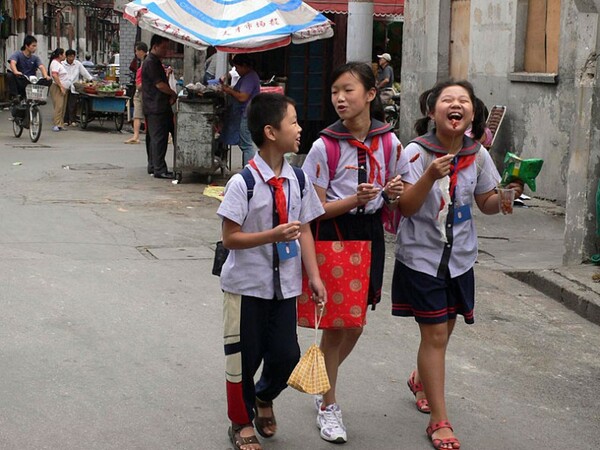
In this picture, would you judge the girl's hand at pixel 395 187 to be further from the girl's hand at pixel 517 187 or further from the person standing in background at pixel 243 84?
the person standing in background at pixel 243 84

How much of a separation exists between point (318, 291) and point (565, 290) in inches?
A: 159

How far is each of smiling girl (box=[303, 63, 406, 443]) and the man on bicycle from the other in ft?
53.8

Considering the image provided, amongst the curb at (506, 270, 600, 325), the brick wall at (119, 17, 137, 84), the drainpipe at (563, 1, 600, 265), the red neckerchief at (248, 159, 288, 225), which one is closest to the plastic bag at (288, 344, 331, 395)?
the red neckerchief at (248, 159, 288, 225)

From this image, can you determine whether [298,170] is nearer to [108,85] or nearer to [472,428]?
[472,428]

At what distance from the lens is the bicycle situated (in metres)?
19.1

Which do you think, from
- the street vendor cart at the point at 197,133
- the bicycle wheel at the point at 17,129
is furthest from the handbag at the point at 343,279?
the bicycle wheel at the point at 17,129

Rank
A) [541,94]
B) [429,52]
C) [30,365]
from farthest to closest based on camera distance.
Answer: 1. [429,52]
2. [541,94]
3. [30,365]

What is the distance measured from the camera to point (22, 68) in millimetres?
21094

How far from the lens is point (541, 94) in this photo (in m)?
13.2

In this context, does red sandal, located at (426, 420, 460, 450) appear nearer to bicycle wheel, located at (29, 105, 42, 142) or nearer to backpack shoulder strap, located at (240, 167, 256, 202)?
backpack shoulder strap, located at (240, 167, 256, 202)

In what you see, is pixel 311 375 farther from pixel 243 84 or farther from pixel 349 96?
pixel 243 84

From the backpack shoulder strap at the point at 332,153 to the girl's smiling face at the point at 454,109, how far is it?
47 cm

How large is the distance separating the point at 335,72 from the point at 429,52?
12.6 m

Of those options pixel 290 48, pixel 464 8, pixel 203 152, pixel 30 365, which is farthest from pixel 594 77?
pixel 290 48
